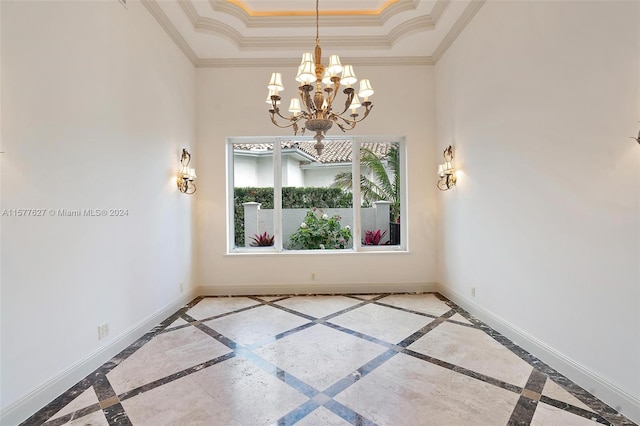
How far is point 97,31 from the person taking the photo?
2404 millimetres

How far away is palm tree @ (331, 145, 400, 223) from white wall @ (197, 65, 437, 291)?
1.01 ft

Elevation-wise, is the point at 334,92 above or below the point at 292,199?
above

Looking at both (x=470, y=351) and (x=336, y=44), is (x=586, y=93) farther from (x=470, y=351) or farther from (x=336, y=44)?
(x=336, y=44)

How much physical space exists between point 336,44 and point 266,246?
3136mm

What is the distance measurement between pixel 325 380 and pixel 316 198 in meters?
2.94

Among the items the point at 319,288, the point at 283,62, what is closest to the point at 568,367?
the point at 319,288

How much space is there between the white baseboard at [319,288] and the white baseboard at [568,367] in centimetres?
106

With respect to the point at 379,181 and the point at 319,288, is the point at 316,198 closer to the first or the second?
the point at 379,181

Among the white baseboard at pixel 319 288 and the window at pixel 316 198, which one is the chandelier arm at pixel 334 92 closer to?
the window at pixel 316 198

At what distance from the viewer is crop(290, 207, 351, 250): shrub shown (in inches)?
182

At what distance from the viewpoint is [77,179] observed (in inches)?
86.6

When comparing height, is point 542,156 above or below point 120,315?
above

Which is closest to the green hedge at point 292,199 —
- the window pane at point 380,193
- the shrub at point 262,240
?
the shrub at point 262,240

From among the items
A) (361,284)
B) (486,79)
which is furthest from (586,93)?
(361,284)
